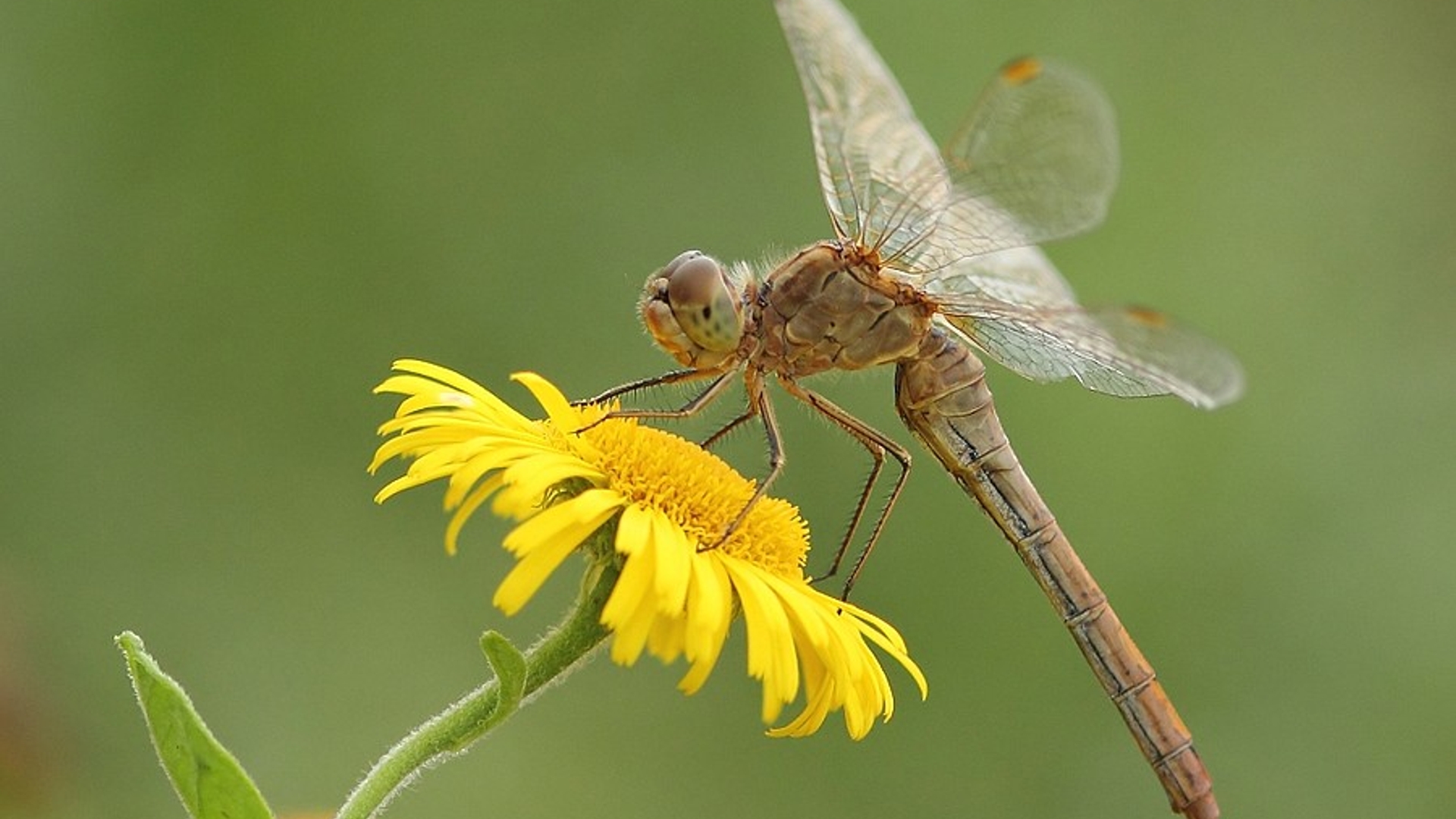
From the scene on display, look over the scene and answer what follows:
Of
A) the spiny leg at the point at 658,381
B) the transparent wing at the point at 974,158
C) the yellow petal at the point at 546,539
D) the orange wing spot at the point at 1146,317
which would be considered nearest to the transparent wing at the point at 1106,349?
the orange wing spot at the point at 1146,317

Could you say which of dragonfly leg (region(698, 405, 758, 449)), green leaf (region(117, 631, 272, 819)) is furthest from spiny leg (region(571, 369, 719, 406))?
green leaf (region(117, 631, 272, 819))

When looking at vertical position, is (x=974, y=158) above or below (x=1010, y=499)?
above

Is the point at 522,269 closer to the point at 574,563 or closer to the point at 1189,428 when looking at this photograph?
Answer: the point at 574,563

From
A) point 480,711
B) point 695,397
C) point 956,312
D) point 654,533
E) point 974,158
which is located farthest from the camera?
point 974,158

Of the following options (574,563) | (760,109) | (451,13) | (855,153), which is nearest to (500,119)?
(451,13)

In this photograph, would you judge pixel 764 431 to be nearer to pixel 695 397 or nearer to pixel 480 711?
pixel 695 397

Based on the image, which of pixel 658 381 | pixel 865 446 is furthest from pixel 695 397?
pixel 865 446

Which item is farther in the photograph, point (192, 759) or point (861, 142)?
point (861, 142)
